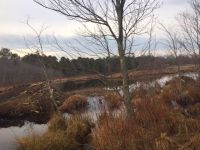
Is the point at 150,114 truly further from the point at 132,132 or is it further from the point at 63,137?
the point at 63,137

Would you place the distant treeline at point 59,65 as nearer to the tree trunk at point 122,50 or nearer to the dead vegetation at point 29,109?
the tree trunk at point 122,50

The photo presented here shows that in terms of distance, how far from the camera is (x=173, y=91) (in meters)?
16.8

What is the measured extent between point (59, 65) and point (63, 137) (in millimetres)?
13653

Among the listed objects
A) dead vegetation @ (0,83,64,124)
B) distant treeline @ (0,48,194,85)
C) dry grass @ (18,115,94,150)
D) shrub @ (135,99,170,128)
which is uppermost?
distant treeline @ (0,48,194,85)

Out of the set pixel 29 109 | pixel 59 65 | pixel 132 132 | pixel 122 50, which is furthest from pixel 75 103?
pixel 132 132

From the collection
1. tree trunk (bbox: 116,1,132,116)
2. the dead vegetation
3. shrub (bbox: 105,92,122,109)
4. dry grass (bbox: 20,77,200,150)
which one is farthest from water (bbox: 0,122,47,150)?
tree trunk (bbox: 116,1,132,116)

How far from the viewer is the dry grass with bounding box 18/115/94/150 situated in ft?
30.4

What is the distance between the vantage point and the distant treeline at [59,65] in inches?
302

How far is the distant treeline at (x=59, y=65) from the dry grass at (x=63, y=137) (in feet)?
5.05

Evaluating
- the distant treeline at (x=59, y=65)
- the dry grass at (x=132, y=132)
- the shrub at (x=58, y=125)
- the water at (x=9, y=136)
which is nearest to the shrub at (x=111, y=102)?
the dry grass at (x=132, y=132)

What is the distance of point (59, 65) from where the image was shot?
23188 mm

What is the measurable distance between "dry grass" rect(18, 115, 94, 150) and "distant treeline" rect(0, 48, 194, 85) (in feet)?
5.05

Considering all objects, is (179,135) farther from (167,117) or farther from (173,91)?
(173,91)

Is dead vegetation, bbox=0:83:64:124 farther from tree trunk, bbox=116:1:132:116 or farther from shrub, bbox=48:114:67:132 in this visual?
tree trunk, bbox=116:1:132:116
